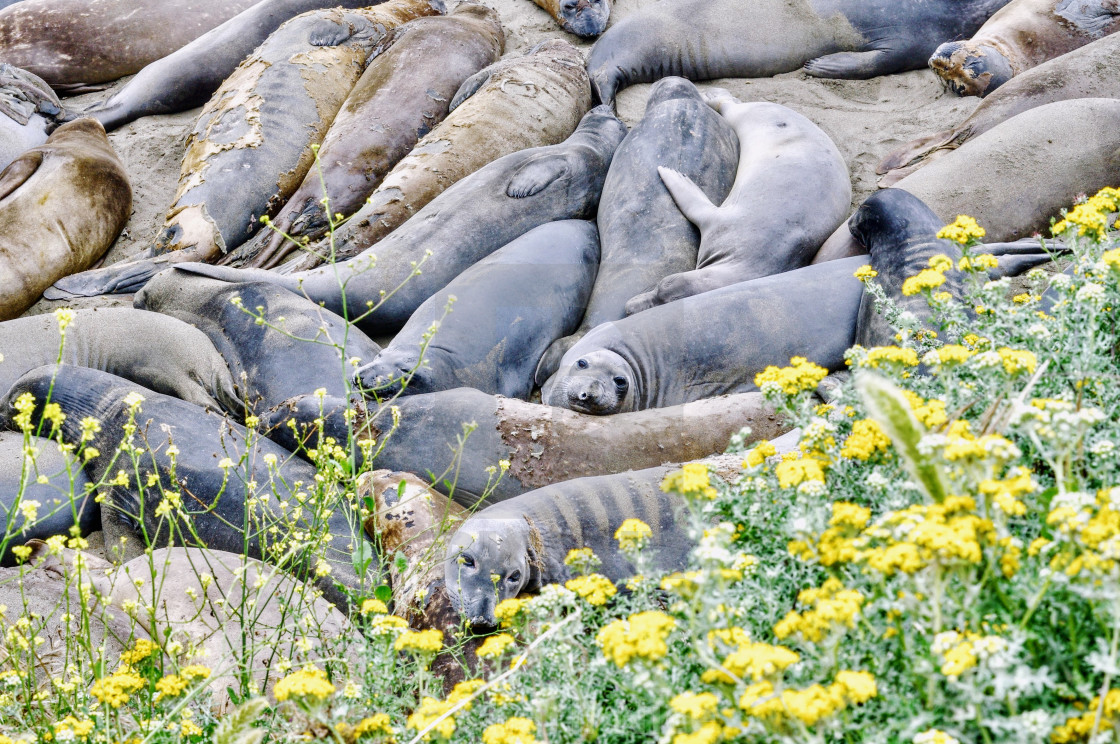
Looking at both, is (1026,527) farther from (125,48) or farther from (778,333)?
(125,48)

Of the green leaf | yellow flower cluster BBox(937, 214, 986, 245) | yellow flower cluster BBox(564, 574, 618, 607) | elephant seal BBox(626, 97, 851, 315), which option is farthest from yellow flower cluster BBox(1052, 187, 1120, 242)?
elephant seal BBox(626, 97, 851, 315)

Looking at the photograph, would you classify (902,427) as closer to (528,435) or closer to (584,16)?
(528,435)

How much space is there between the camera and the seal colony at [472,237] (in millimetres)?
3510

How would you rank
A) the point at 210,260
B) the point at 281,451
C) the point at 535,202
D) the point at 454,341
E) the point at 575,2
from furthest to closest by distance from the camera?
the point at 575,2
the point at 210,260
the point at 535,202
the point at 454,341
the point at 281,451

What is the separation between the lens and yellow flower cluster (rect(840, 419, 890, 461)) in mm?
1653

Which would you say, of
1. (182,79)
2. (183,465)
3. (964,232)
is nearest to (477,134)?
(182,79)

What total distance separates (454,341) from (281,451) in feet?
3.18

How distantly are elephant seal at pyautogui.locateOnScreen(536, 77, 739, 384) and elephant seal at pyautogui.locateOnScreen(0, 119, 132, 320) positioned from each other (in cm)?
315

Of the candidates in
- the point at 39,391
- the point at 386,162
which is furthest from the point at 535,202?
the point at 39,391

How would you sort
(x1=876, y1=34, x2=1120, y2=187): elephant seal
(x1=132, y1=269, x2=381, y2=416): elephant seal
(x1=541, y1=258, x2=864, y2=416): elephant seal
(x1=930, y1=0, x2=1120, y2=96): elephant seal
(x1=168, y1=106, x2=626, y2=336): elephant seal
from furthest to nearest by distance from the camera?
(x1=930, y1=0, x2=1120, y2=96): elephant seal < (x1=876, y1=34, x2=1120, y2=187): elephant seal < (x1=168, y1=106, x2=626, y2=336): elephant seal < (x1=132, y1=269, x2=381, y2=416): elephant seal < (x1=541, y1=258, x2=864, y2=416): elephant seal

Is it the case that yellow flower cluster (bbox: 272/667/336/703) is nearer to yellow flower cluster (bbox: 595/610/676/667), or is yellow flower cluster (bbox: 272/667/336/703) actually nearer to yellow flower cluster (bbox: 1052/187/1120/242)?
yellow flower cluster (bbox: 595/610/676/667)

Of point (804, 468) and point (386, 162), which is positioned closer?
point (804, 468)

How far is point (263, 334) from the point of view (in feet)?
15.2

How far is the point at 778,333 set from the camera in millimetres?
4148
